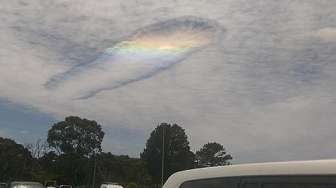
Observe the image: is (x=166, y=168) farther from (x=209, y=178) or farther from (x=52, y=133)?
(x=209, y=178)

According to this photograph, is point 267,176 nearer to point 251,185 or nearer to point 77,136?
point 251,185

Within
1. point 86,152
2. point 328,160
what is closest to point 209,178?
point 328,160

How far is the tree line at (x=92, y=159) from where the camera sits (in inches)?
4048

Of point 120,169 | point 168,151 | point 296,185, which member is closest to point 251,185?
point 296,185

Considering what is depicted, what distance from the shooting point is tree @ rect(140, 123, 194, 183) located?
104m

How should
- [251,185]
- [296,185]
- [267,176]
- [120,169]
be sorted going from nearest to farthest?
1. [296,185]
2. [267,176]
3. [251,185]
4. [120,169]

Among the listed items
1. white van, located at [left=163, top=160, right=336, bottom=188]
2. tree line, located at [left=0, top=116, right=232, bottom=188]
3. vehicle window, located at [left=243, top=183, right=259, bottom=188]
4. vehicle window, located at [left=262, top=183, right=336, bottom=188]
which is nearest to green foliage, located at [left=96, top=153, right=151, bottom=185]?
tree line, located at [left=0, top=116, right=232, bottom=188]

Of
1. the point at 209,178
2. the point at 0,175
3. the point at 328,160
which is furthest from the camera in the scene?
the point at 0,175

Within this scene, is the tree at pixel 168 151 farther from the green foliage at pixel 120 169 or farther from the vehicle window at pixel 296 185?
the vehicle window at pixel 296 185

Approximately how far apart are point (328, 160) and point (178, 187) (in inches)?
72.1

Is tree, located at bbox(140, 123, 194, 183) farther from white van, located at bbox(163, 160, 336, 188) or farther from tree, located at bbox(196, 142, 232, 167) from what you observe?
white van, located at bbox(163, 160, 336, 188)

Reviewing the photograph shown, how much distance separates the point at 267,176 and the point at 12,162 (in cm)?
10304

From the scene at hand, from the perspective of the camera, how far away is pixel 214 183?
4.62 metres

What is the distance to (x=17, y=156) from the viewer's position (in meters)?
104
